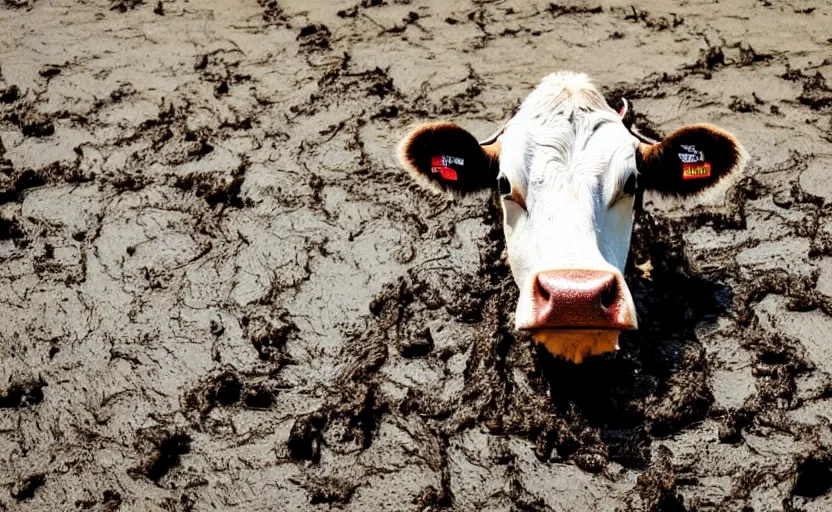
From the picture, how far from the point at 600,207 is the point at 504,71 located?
2.95 metres

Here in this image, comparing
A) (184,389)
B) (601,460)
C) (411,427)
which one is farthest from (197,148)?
(601,460)

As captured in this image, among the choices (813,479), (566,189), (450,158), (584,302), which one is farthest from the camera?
(450,158)

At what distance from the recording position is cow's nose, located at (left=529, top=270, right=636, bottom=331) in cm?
310

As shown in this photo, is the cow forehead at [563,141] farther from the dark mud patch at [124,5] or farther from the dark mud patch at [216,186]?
the dark mud patch at [124,5]

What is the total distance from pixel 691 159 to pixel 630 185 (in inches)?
20.3

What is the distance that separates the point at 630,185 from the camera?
375 cm

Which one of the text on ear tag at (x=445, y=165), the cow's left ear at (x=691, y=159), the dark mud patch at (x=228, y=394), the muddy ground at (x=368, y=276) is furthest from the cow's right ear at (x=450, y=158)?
the dark mud patch at (x=228, y=394)

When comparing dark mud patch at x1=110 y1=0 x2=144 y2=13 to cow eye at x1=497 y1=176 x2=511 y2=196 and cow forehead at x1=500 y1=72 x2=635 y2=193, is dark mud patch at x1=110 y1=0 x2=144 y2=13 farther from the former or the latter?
cow eye at x1=497 y1=176 x2=511 y2=196

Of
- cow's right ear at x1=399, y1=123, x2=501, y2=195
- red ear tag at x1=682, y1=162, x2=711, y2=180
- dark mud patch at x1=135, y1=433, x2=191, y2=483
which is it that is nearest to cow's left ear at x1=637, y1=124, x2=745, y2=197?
red ear tag at x1=682, y1=162, x2=711, y2=180

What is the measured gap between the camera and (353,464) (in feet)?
12.3

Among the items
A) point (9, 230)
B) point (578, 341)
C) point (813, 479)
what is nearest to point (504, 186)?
point (578, 341)

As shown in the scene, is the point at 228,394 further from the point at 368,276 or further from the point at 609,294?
the point at 609,294

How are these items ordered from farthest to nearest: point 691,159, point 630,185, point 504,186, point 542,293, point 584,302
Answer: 1. point 691,159
2. point 504,186
3. point 630,185
4. point 542,293
5. point 584,302

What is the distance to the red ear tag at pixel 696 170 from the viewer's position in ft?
13.3
